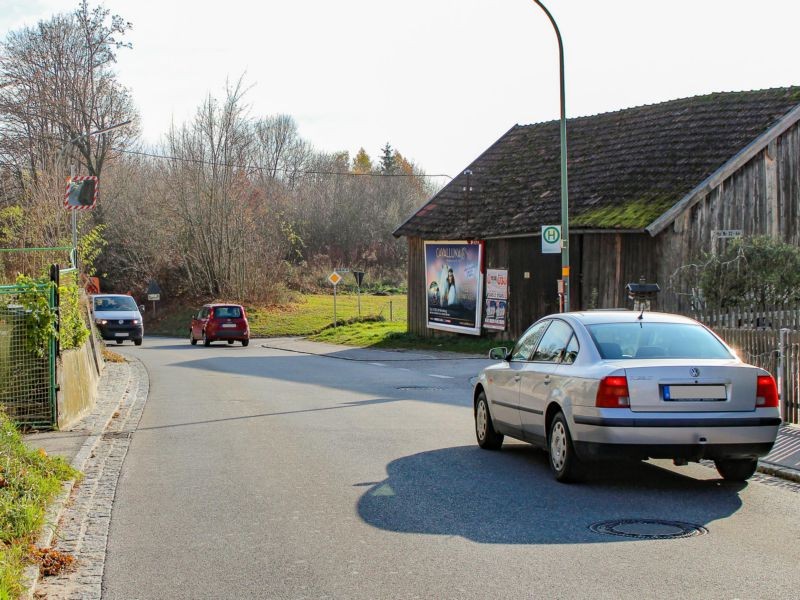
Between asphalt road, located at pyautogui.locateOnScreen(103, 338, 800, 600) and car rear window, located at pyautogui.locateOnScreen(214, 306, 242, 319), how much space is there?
27.0m

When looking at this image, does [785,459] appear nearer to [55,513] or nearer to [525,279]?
[55,513]

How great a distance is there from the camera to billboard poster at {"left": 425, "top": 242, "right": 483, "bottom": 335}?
33938mm

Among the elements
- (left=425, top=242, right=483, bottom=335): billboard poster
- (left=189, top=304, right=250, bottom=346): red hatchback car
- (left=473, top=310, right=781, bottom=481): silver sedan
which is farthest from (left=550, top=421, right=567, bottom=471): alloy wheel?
(left=189, top=304, right=250, bottom=346): red hatchback car

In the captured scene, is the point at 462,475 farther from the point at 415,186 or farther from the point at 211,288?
the point at 415,186

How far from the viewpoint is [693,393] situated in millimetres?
8734

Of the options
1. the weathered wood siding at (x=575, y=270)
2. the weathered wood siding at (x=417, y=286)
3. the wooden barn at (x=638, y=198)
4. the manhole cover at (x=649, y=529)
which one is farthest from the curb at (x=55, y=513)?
the weathered wood siding at (x=417, y=286)

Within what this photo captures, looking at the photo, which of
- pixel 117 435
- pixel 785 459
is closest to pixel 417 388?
pixel 117 435

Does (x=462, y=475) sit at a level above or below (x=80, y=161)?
below

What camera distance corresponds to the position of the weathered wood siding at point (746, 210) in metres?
27.0

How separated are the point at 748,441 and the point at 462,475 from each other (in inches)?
103

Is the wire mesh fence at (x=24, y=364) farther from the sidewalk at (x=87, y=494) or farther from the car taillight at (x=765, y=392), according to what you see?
the car taillight at (x=765, y=392)

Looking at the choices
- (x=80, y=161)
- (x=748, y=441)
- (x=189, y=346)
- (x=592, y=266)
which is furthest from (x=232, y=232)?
(x=748, y=441)

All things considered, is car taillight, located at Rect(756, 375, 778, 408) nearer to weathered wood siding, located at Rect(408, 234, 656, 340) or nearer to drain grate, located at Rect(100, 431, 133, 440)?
drain grate, located at Rect(100, 431, 133, 440)

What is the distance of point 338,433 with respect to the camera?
43.4 feet
